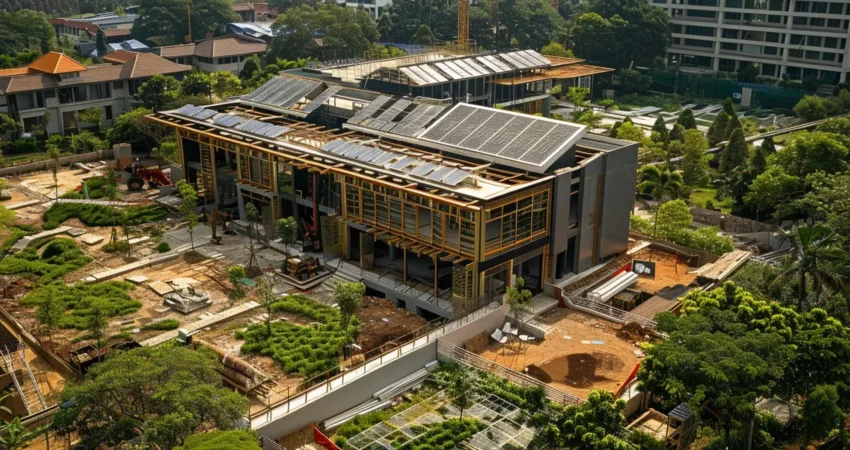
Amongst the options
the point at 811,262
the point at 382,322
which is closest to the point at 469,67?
the point at 382,322

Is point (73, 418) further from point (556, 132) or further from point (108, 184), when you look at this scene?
point (108, 184)

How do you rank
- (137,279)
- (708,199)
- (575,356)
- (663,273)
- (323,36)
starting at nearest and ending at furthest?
(575,356)
(137,279)
(663,273)
(708,199)
(323,36)

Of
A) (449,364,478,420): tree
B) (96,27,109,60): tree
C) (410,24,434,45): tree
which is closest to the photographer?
(449,364,478,420): tree

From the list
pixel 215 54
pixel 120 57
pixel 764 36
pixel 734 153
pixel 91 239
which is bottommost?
pixel 91 239

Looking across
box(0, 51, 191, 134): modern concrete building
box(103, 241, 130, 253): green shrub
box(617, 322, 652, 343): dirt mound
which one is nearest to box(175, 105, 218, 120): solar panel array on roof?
box(103, 241, 130, 253): green shrub

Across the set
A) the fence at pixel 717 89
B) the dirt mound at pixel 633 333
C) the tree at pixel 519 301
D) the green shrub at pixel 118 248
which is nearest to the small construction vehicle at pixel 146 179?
the green shrub at pixel 118 248

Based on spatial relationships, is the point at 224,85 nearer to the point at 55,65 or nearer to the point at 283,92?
the point at 55,65

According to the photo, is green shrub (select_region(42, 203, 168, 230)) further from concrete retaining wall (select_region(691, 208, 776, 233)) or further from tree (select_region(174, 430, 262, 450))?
concrete retaining wall (select_region(691, 208, 776, 233))
